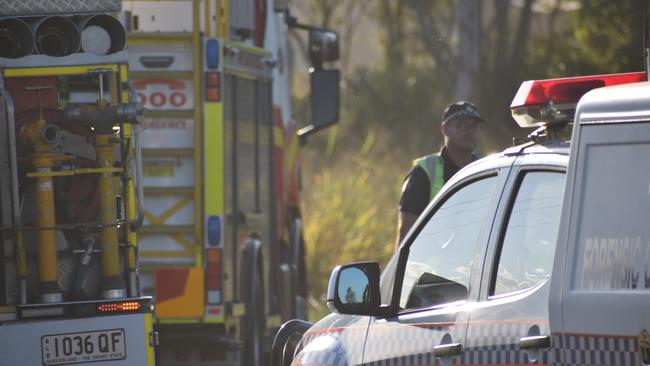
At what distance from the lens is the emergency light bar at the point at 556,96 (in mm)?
5008

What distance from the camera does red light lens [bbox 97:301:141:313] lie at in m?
7.43

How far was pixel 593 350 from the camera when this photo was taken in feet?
14.0

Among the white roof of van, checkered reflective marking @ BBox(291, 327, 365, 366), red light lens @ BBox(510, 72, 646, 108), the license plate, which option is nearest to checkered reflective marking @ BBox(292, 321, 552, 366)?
checkered reflective marking @ BBox(291, 327, 365, 366)

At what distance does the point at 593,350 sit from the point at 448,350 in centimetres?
85

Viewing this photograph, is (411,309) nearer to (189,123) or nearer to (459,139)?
(459,139)

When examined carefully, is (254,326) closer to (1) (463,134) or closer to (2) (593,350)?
(1) (463,134)

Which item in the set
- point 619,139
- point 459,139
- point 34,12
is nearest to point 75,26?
point 34,12

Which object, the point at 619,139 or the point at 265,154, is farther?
the point at 265,154

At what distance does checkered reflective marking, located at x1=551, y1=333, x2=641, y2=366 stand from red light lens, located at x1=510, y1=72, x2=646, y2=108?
96 centimetres

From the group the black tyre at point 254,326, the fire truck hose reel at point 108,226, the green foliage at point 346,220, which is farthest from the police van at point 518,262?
the green foliage at point 346,220

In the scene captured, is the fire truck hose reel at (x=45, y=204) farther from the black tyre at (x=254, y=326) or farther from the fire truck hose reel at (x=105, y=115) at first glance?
the black tyre at (x=254, y=326)

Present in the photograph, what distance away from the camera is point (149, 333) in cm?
746

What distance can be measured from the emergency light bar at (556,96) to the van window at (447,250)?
0.89 feet

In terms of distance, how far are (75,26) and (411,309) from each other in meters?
3.07
